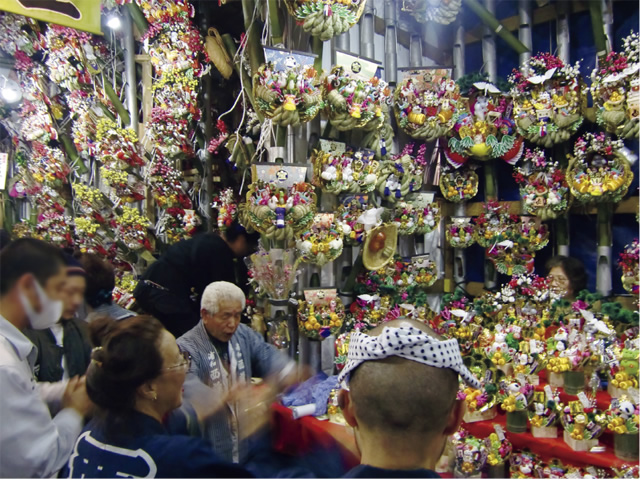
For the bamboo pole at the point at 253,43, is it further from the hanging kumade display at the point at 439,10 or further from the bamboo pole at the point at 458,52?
the bamboo pole at the point at 458,52

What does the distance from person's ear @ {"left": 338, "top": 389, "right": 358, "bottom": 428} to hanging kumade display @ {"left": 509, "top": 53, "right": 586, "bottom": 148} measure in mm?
1701

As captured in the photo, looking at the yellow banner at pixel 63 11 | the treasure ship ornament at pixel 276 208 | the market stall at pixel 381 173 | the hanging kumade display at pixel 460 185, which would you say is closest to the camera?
the yellow banner at pixel 63 11

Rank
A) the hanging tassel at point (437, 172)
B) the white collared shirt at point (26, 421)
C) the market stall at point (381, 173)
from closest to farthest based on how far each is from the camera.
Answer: the white collared shirt at point (26, 421) < the market stall at point (381, 173) < the hanging tassel at point (437, 172)

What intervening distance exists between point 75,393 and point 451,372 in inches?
28.1

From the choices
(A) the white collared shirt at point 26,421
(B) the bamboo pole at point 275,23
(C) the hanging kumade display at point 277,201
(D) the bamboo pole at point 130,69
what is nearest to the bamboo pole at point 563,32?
(B) the bamboo pole at point 275,23

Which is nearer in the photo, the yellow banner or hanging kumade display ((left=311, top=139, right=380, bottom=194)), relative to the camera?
the yellow banner

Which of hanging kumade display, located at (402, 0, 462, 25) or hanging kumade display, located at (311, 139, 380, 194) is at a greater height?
hanging kumade display, located at (402, 0, 462, 25)

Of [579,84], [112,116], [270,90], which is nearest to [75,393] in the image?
[112,116]

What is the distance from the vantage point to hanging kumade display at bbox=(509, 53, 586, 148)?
197 centimetres

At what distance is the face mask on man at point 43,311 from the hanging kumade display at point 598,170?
1856 mm

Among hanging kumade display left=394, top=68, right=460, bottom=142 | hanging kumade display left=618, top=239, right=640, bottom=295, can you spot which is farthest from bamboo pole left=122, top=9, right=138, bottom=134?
hanging kumade display left=618, top=239, right=640, bottom=295

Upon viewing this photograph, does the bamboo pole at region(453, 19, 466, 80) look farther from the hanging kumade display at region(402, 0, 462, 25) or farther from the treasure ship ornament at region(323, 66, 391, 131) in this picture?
the treasure ship ornament at region(323, 66, 391, 131)

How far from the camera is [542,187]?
1963 millimetres

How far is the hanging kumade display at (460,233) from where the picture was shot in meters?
2.04
